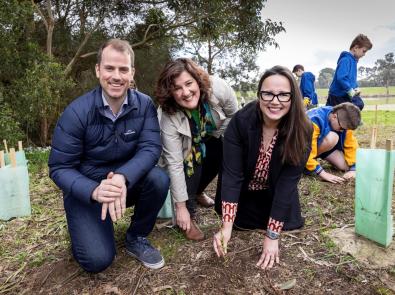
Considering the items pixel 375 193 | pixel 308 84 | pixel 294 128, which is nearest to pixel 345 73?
pixel 375 193

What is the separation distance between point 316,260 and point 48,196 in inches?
114

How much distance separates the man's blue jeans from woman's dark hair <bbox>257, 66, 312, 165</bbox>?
81 cm

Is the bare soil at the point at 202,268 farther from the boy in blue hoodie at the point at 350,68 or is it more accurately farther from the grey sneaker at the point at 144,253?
the boy in blue hoodie at the point at 350,68

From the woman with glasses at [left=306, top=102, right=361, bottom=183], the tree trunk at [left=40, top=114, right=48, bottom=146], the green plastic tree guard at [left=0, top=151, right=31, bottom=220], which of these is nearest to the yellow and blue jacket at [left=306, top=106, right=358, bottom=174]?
the woman with glasses at [left=306, top=102, right=361, bottom=183]

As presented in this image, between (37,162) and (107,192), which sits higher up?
(107,192)

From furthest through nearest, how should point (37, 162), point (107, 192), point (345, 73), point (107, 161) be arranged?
point (37, 162)
point (345, 73)
point (107, 161)
point (107, 192)

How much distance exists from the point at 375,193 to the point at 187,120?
132 cm

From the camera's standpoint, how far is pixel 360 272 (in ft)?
7.35

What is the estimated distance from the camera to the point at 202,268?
2336 mm

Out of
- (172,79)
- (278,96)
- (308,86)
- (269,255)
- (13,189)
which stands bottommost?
(269,255)

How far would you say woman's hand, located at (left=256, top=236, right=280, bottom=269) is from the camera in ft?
7.55

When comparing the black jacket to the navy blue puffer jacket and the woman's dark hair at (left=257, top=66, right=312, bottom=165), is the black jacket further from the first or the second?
the navy blue puffer jacket

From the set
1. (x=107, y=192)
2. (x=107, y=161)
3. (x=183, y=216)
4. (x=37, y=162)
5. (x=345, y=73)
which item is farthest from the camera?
(x=37, y=162)

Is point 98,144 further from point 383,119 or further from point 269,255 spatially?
point 383,119
